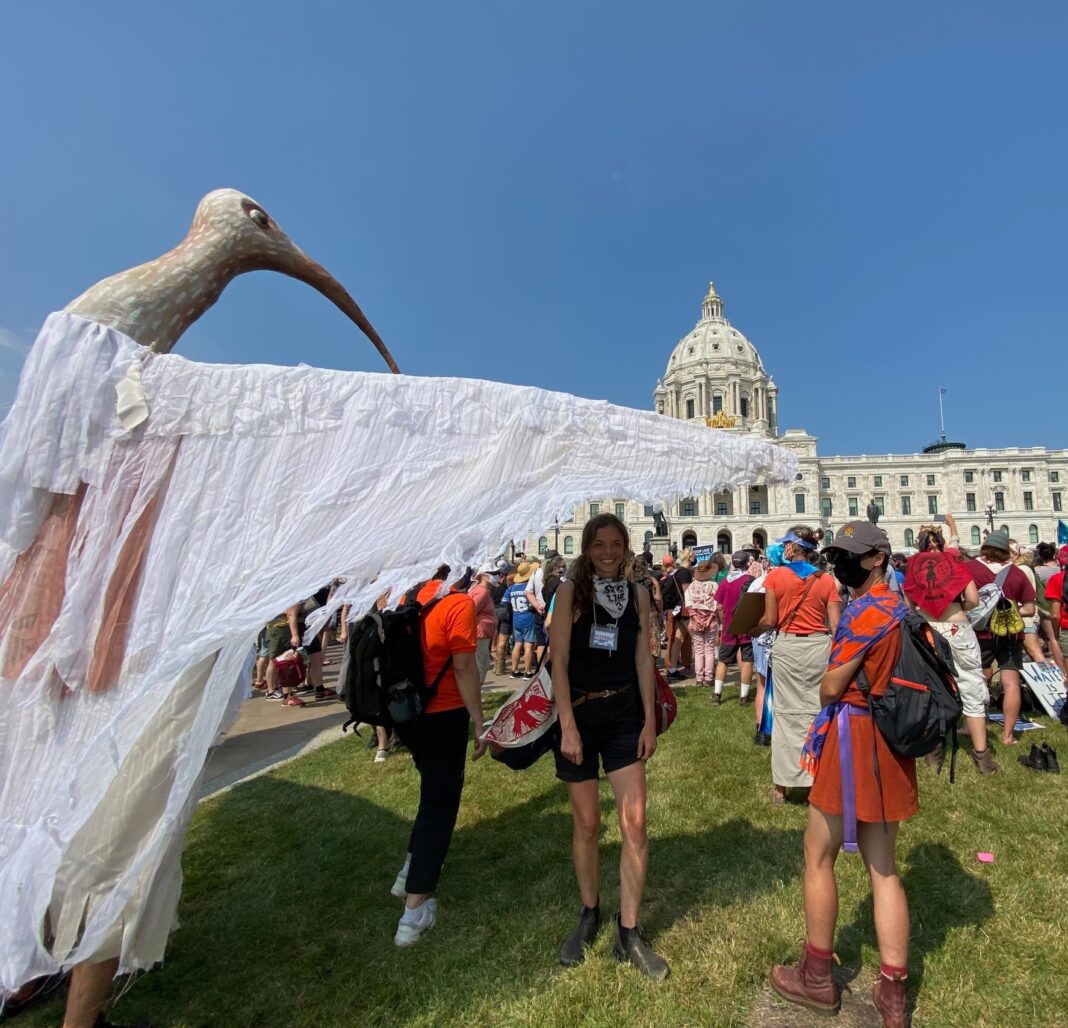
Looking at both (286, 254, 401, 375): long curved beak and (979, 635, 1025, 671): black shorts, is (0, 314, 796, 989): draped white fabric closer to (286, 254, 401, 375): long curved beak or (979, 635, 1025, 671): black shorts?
(286, 254, 401, 375): long curved beak

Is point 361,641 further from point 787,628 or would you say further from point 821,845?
point 787,628

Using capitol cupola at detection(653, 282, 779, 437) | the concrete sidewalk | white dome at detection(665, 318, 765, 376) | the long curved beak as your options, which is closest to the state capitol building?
capitol cupola at detection(653, 282, 779, 437)

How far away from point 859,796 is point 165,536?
242cm

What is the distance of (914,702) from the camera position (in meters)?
2.10

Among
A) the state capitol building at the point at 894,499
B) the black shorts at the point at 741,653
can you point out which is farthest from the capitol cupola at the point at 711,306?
the black shorts at the point at 741,653

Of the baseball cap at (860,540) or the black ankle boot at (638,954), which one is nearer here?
the baseball cap at (860,540)

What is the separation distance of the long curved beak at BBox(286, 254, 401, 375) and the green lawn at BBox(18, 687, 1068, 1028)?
260 cm

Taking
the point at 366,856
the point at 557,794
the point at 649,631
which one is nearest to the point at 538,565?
the point at 557,794

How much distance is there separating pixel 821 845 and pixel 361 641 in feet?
6.44

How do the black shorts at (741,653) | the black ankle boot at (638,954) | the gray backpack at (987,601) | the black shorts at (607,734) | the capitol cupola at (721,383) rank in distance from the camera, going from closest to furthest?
the black ankle boot at (638,954) < the black shorts at (607,734) < the gray backpack at (987,601) < the black shorts at (741,653) < the capitol cupola at (721,383)

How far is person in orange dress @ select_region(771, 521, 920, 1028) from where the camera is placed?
2.12m

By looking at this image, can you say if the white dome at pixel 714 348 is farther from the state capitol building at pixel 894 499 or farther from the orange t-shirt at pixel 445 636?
the orange t-shirt at pixel 445 636

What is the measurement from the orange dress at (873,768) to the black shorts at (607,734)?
27.9 inches

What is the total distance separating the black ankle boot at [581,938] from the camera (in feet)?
8.31
